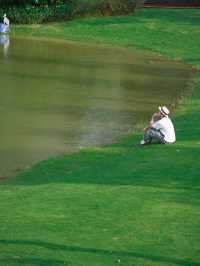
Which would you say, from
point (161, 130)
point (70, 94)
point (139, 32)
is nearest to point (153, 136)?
point (161, 130)

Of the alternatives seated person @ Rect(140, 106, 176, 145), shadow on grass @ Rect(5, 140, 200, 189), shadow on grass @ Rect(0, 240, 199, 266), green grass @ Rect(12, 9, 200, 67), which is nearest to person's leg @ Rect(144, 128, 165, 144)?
seated person @ Rect(140, 106, 176, 145)

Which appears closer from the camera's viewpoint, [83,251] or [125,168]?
[83,251]

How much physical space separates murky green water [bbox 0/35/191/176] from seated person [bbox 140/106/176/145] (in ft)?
7.35

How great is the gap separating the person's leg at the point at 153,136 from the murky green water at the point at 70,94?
206 centimetres

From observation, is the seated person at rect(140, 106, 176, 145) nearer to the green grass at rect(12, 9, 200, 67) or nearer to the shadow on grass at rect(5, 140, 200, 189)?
the shadow on grass at rect(5, 140, 200, 189)

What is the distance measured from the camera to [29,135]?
66.7 ft

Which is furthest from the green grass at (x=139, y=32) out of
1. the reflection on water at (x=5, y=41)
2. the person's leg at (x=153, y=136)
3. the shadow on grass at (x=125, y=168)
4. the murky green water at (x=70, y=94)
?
the shadow on grass at (x=125, y=168)

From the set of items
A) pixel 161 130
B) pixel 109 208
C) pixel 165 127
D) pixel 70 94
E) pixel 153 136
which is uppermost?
pixel 109 208

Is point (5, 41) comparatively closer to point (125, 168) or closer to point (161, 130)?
point (161, 130)

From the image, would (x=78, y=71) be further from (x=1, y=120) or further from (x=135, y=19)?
(x=135, y=19)

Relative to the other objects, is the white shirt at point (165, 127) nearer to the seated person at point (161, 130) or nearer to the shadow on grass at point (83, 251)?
the seated person at point (161, 130)

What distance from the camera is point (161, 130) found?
57.3 ft

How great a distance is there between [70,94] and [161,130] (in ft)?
32.6

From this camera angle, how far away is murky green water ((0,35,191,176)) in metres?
19.9
